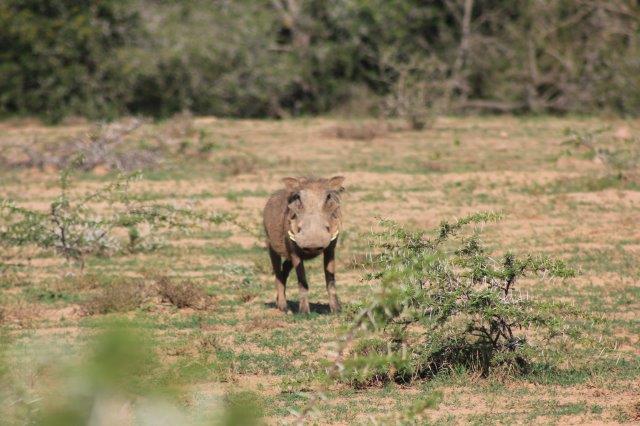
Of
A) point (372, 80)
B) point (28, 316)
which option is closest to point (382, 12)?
point (372, 80)

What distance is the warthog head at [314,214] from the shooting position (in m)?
8.73

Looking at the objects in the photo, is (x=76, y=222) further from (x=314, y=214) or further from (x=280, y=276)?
(x=314, y=214)


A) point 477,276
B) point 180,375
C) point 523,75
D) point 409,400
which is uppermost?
point 523,75

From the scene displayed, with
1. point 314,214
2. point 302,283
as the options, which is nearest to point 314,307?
Answer: point 302,283

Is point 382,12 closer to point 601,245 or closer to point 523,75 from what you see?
point 523,75

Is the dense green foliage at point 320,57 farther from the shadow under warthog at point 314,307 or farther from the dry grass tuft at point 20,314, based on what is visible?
the dry grass tuft at point 20,314

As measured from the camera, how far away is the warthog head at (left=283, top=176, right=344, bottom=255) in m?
8.73

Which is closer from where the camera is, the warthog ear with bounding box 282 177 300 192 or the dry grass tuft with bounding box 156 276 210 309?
the warthog ear with bounding box 282 177 300 192

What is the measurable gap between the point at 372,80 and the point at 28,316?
18060 mm

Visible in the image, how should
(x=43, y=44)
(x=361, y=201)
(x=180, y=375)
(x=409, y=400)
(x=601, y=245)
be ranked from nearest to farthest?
(x=180, y=375)
(x=409, y=400)
(x=601, y=245)
(x=361, y=201)
(x=43, y=44)

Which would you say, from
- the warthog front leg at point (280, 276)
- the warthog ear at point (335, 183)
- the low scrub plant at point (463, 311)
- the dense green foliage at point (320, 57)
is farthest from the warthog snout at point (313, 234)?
the dense green foliage at point (320, 57)

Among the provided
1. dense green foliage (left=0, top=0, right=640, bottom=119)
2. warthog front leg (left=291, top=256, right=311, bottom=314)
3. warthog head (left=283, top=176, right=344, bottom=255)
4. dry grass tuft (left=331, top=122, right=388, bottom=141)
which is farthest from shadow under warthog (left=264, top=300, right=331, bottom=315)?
dense green foliage (left=0, top=0, right=640, bottom=119)

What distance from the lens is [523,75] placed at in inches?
1032

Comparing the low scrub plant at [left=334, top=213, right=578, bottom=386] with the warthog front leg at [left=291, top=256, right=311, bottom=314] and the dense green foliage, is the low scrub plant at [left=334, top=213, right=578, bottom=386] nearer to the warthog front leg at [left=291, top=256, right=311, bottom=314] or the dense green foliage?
the warthog front leg at [left=291, top=256, right=311, bottom=314]
